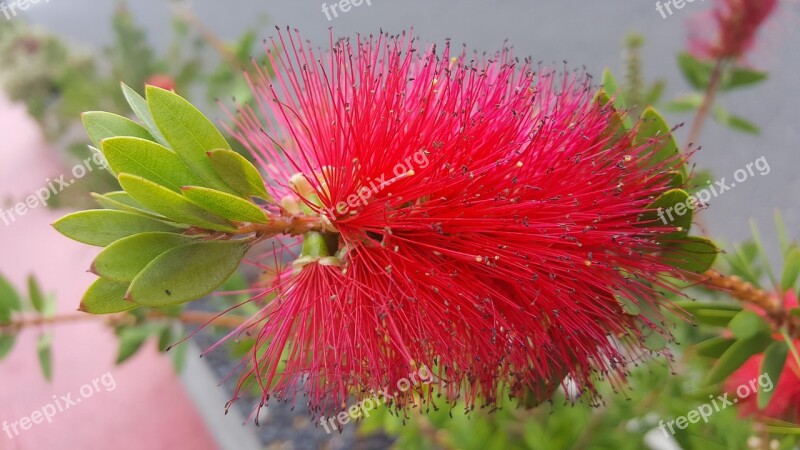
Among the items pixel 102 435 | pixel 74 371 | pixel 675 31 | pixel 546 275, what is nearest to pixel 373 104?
pixel 546 275

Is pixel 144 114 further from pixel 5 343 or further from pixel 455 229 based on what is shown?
pixel 5 343

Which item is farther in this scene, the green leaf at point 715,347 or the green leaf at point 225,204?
the green leaf at point 715,347

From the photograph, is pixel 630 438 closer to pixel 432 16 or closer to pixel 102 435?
pixel 102 435

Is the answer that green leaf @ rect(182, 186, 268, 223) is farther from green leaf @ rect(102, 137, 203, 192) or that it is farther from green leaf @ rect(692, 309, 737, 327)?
green leaf @ rect(692, 309, 737, 327)

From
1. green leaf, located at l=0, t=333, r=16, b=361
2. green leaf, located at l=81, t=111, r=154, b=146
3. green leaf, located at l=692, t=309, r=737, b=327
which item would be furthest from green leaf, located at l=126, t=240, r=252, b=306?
green leaf, located at l=0, t=333, r=16, b=361

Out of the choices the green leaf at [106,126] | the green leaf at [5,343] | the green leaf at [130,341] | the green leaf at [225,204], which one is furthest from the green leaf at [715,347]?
the green leaf at [5,343]

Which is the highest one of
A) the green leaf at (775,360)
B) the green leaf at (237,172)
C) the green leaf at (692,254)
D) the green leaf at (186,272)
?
the green leaf at (237,172)

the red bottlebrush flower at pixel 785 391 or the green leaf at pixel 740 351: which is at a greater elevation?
the green leaf at pixel 740 351

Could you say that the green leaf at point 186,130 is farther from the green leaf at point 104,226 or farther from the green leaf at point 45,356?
the green leaf at point 45,356
